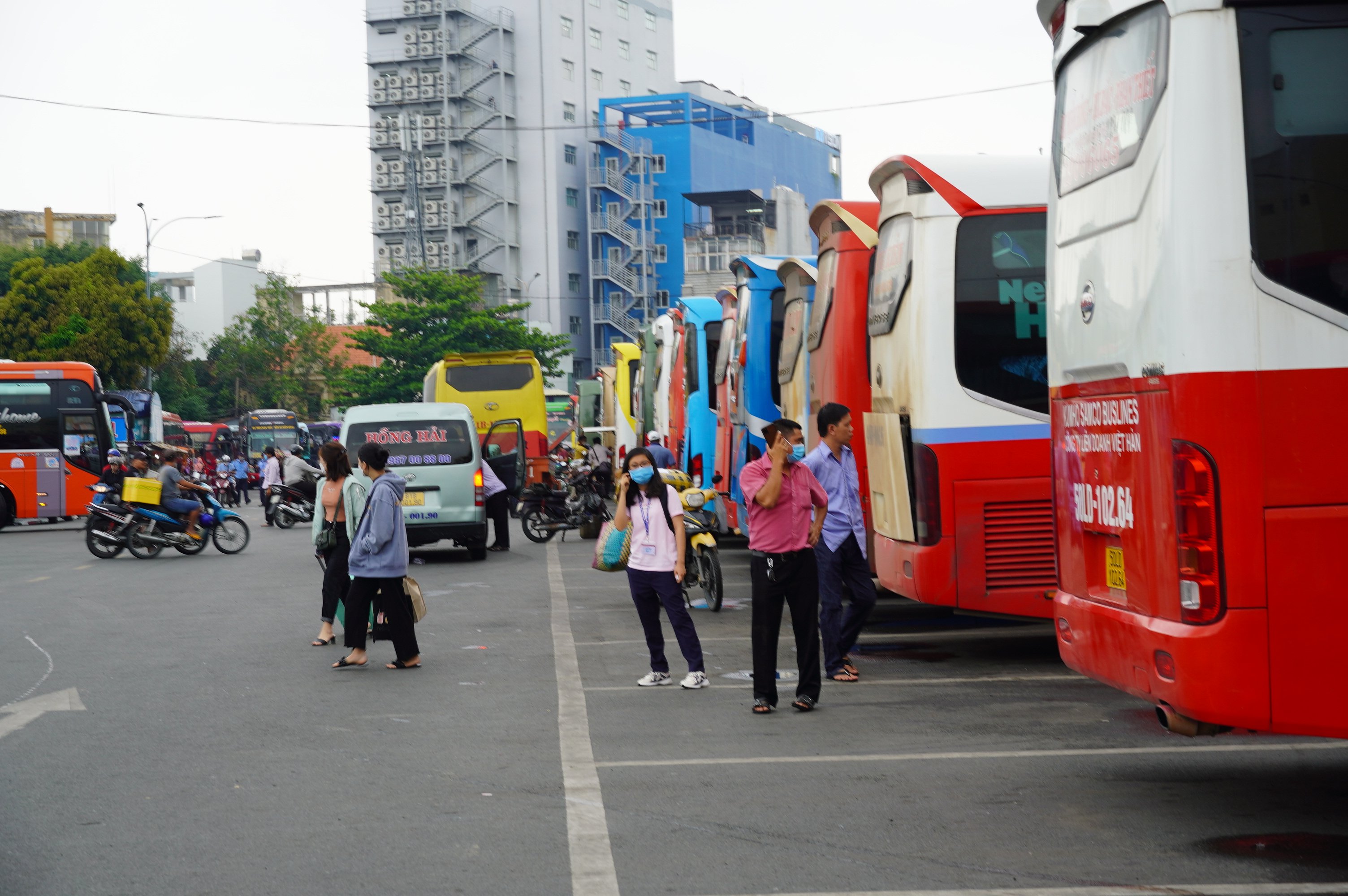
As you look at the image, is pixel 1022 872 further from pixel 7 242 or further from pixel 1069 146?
pixel 7 242

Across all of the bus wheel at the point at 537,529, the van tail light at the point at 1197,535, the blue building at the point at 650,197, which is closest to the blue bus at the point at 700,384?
the bus wheel at the point at 537,529

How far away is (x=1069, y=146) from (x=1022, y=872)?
9.86ft

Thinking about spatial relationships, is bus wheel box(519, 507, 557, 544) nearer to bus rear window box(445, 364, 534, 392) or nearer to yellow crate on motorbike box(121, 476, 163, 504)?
yellow crate on motorbike box(121, 476, 163, 504)

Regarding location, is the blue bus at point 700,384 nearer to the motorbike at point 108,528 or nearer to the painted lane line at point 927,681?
the motorbike at point 108,528

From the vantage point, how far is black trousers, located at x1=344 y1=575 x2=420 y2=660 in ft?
33.6

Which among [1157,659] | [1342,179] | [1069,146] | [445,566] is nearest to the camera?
[1342,179]

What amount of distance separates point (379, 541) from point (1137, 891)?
6522 millimetres

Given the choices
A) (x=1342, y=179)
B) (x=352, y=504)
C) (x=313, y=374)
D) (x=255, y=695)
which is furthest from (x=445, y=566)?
(x=313, y=374)

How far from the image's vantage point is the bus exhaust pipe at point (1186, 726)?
512cm

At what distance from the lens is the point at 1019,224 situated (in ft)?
30.8

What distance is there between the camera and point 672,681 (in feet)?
31.2

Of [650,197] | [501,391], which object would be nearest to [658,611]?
[501,391]

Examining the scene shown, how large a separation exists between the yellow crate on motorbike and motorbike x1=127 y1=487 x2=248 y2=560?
0.29ft

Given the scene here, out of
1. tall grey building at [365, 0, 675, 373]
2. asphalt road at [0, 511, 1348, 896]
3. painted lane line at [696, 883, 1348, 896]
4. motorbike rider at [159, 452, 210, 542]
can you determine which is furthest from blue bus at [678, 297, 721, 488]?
tall grey building at [365, 0, 675, 373]
